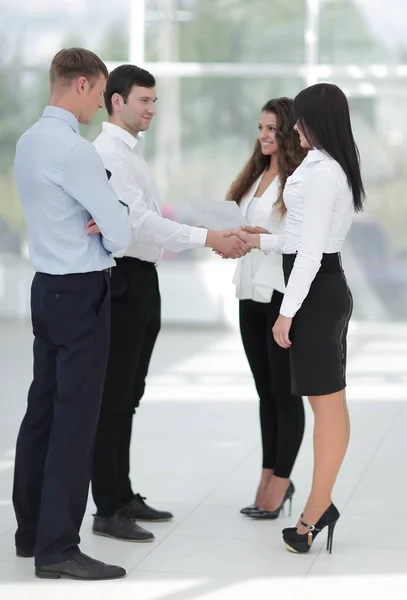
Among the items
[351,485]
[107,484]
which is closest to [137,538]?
[107,484]

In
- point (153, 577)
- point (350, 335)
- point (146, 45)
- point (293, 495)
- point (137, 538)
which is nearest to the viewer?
point (153, 577)

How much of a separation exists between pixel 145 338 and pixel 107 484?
0.52 m

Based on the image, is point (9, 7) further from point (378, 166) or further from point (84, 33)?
point (378, 166)

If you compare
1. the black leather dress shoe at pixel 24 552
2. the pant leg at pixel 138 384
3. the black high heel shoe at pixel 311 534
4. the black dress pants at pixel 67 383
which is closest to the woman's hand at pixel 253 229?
the pant leg at pixel 138 384

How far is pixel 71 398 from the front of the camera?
3.19 meters

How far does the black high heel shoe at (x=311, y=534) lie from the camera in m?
3.47

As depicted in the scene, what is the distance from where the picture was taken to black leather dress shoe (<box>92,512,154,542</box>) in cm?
362

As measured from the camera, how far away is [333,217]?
330 cm

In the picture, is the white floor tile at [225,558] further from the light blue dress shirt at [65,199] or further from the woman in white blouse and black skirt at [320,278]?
the light blue dress shirt at [65,199]

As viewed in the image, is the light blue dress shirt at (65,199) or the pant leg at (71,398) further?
the pant leg at (71,398)

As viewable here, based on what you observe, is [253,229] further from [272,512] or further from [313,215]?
[272,512]

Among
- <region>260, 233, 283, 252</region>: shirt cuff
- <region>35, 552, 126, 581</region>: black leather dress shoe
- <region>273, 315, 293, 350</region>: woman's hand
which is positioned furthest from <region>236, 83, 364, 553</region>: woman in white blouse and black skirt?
<region>35, 552, 126, 581</region>: black leather dress shoe

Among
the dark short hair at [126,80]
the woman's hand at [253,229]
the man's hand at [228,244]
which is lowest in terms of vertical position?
the man's hand at [228,244]

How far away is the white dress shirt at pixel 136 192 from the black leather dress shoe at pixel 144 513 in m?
0.90
